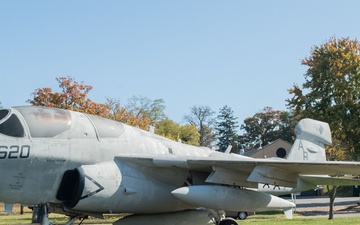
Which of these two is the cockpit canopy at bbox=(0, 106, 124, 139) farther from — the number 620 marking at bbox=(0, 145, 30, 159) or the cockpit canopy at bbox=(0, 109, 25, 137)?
the number 620 marking at bbox=(0, 145, 30, 159)

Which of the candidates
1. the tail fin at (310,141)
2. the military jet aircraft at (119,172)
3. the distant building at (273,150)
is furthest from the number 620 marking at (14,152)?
the distant building at (273,150)

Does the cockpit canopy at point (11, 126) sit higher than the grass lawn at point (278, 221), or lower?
higher

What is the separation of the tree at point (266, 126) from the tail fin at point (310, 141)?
3111 inches

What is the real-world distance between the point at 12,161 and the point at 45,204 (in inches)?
51.6

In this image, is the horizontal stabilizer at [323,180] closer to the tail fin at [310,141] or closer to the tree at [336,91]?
the tail fin at [310,141]

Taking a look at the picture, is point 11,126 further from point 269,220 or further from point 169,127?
point 169,127

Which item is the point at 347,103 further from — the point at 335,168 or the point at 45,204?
the point at 45,204

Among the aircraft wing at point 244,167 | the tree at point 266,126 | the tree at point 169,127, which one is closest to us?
the aircraft wing at point 244,167

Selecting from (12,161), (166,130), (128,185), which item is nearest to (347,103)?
(128,185)

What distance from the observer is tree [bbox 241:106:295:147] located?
9447 cm

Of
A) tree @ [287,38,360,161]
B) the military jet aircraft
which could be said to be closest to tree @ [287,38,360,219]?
tree @ [287,38,360,161]

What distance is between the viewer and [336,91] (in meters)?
26.1

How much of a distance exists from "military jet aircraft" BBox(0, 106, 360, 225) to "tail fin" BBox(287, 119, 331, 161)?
3.34 m

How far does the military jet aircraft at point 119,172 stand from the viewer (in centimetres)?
946
